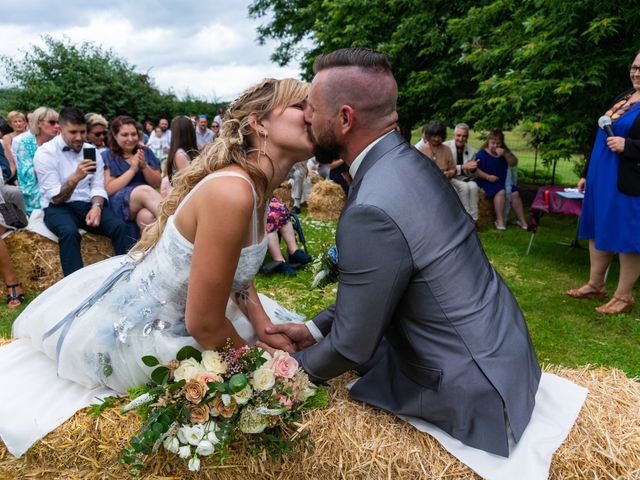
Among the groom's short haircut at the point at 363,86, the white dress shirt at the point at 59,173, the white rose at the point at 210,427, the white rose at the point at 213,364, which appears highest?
the groom's short haircut at the point at 363,86

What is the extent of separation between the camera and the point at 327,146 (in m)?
2.22

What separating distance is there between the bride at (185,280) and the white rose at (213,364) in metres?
0.17

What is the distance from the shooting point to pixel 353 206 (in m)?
1.87

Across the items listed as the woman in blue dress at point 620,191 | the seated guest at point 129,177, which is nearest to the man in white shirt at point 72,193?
the seated guest at point 129,177

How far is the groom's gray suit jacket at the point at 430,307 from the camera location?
1841mm

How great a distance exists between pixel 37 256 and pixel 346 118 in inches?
206

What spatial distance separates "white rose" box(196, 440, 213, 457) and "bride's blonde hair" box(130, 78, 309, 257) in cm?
112

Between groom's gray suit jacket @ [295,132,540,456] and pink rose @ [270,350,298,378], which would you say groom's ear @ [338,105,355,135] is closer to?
groom's gray suit jacket @ [295,132,540,456]

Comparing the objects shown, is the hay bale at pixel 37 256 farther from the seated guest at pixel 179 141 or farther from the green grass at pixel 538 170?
the green grass at pixel 538 170

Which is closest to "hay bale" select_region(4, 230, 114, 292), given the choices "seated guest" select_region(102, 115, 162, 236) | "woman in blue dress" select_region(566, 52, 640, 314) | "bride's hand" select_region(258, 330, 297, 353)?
"seated guest" select_region(102, 115, 162, 236)

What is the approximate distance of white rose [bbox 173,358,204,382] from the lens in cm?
198

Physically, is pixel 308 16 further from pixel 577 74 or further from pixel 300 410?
pixel 300 410

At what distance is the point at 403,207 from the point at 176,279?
1180 millimetres

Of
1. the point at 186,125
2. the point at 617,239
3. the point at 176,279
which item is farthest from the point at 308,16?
the point at 176,279
